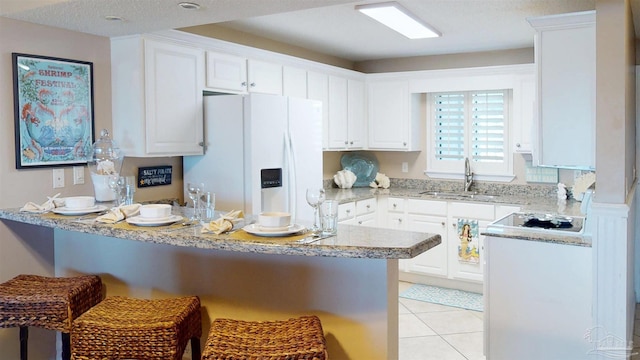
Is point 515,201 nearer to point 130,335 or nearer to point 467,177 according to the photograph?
point 467,177

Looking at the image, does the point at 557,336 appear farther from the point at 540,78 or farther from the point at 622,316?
the point at 540,78

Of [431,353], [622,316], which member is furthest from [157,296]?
[622,316]

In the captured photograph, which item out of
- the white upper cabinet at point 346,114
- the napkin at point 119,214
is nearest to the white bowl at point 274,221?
the napkin at point 119,214

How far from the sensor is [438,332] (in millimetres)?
3996

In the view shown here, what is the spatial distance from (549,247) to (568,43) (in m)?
1.25

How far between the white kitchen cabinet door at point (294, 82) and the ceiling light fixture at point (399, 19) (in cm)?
93

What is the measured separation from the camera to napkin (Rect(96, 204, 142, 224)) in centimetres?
250

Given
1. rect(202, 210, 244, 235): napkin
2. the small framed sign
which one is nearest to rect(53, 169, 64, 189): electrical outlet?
the small framed sign

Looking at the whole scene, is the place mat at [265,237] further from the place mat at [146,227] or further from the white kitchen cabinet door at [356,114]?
the white kitchen cabinet door at [356,114]

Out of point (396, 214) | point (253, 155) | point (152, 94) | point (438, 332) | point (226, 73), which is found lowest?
point (438, 332)

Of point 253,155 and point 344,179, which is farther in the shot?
point 344,179

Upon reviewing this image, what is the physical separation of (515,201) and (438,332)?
157 cm

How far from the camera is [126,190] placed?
2914 mm

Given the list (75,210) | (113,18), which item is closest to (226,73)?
(113,18)
